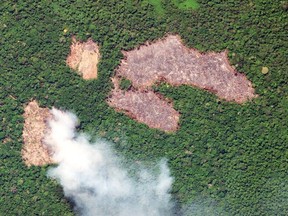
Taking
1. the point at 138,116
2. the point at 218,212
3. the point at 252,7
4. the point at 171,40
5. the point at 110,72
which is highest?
the point at 252,7

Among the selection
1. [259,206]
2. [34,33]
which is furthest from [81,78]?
[259,206]

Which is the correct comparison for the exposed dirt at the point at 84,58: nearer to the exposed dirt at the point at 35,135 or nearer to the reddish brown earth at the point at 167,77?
the reddish brown earth at the point at 167,77

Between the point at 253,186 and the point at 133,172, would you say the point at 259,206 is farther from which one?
the point at 133,172

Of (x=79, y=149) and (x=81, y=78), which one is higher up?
(x=81, y=78)

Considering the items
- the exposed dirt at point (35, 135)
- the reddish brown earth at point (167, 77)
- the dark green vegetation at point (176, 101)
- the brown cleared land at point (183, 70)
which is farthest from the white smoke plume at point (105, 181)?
the brown cleared land at point (183, 70)

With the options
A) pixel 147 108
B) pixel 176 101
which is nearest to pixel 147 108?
pixel 147 108

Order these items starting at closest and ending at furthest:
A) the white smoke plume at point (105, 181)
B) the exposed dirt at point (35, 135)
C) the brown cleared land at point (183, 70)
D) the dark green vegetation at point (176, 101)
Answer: the dark green vegetation at point (176, 101) → the brown cleared land at point (183, 70) → the white smoke plume at point (105, 181) → the exposed dirt at point (35, 135)
